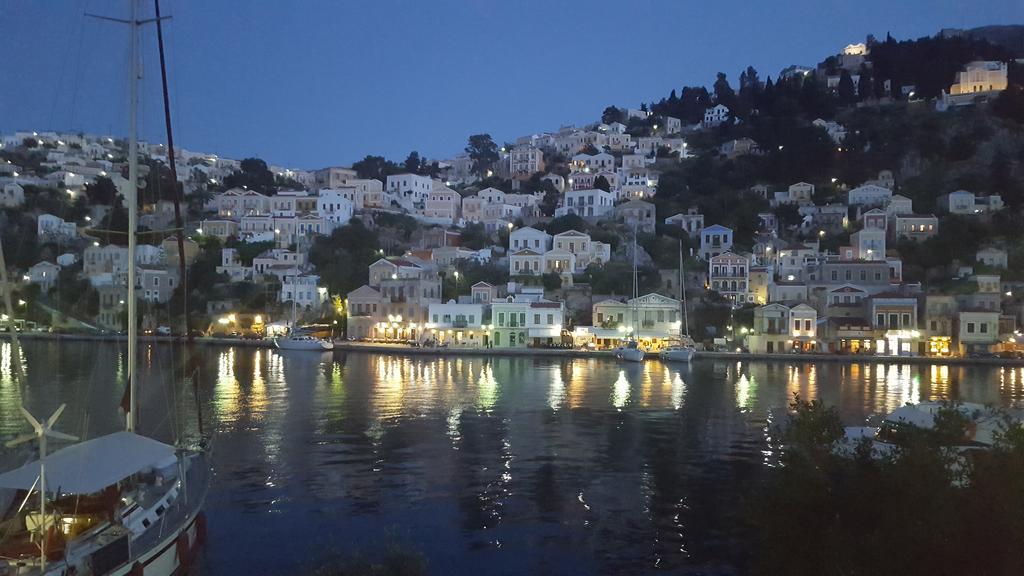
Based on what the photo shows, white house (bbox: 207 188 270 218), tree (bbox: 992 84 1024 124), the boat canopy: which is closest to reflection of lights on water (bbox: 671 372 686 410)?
the boat canopy

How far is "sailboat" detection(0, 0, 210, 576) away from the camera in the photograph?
→ 802 cm

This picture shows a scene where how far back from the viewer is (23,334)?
53.2 m

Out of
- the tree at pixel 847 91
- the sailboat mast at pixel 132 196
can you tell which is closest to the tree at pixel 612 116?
the tree at pixel 847 91

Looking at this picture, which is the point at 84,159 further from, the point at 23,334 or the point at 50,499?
the point at 50,499

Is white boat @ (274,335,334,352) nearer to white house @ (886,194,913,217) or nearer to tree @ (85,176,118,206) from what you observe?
tree @ (85,176,118,206)

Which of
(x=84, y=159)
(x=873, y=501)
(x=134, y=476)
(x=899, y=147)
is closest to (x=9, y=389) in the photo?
→ (x=134, y=476)

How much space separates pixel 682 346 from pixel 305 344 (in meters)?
21.9

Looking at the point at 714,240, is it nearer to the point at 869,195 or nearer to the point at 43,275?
the point at 869,195

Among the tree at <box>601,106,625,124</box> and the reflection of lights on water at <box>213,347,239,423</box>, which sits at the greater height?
the tree at <box>601,106,625,124</box>

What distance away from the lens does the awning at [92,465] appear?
8562 mm

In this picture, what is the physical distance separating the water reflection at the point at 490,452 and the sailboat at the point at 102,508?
1402 mm

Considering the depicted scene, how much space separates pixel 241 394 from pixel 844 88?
8407 cm

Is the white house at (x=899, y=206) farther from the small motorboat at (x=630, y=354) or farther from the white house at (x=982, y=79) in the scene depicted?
the white house at (x=982, y=79)

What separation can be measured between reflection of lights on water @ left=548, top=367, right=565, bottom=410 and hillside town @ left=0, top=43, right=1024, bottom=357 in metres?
13.6
